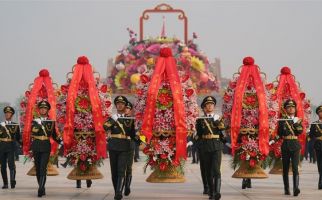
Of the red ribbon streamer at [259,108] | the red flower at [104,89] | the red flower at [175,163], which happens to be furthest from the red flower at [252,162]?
the red flower at [104,89]

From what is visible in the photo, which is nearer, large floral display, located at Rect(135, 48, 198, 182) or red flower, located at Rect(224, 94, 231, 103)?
large floral display, located at Rect(135, 48, 198, 182)

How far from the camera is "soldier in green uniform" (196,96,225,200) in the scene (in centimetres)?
1244

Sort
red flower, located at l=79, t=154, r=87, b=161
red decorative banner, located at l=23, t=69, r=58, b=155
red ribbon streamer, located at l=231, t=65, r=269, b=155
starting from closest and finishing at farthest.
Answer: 1. red flower, located at l=79, t=154, r=87, b=161
2. red ribbon streamer, located at l=231, t=65, r=269, b=155
3. red decorative banner, located at l=23, t=69, r=58, b=155

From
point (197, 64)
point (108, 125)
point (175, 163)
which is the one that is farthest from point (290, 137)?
point (197, 64)

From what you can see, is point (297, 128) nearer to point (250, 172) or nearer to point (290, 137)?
point (290, 137)

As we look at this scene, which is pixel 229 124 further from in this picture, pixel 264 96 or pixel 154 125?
pixel 154 125

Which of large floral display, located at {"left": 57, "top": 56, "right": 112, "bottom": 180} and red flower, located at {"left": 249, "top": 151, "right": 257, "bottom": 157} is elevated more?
large floral display, located at {"left": 57, "top": 56, "right": 112, "bottom": 180}

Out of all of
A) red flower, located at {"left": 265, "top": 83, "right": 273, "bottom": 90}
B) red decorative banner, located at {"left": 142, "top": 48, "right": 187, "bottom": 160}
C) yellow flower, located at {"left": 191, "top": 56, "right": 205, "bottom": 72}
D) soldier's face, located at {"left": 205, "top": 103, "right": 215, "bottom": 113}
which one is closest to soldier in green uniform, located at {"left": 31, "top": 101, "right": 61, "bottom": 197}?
red decorative banner, located at {"left": 142, "top": 48, "right": 187, "bottom": 160}

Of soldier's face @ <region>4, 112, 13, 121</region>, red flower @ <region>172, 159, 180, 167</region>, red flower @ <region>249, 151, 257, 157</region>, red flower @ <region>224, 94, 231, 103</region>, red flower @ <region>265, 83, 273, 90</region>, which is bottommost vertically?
red flower @ <region>172, 159, 180, 167</region>

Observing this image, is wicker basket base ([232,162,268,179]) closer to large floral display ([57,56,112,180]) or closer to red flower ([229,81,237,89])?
red flower ([229,81,237,89])

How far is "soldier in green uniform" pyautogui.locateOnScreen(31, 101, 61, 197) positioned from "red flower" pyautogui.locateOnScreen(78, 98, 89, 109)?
0.96 meters

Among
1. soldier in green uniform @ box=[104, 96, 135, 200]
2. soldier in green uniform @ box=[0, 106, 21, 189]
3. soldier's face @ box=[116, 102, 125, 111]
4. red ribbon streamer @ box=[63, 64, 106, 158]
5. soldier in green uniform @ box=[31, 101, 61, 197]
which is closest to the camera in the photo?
soldier in green uniform @ box=[104, 96, 135, 200]

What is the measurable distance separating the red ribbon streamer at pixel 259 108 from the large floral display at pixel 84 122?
8.75 ft

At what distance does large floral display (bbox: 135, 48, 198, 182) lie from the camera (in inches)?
513
